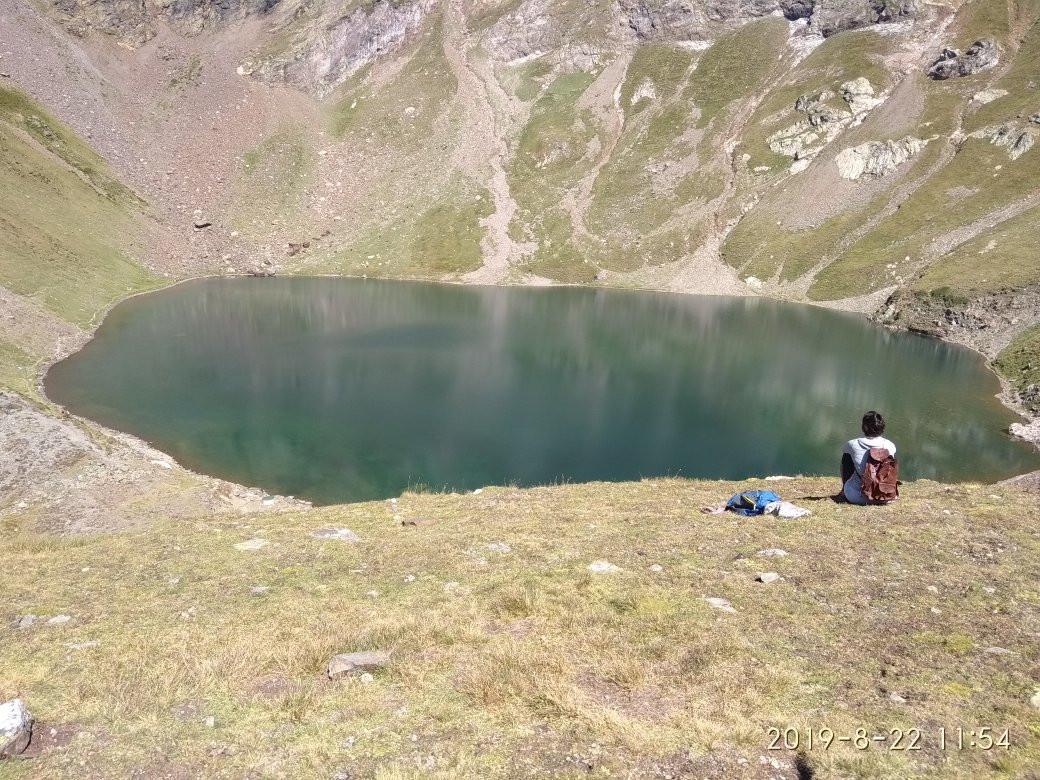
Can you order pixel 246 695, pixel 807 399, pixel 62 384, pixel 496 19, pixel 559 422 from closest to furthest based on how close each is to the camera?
pixel 246 695 < pixel 559 422 < pixel 62 384 < pixel 807 399 < pixel 496 19

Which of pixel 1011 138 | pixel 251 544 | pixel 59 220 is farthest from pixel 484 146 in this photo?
pixel 251 544

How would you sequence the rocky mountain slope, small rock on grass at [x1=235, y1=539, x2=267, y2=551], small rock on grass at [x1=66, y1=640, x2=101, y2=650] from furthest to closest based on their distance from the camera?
the rocky mountain slope → small rock on grass at [x1=235, y1=539, x2=267, y2=551] → small rock on grass at [x1=66, y1=640, x2=101, y2=650]

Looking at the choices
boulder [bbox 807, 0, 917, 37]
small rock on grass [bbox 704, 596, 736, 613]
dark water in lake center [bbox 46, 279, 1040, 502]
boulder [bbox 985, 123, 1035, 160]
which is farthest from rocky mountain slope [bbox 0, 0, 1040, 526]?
small rock on grass [bbox 704, 596, 736, 613]

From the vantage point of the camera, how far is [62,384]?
5125 cm

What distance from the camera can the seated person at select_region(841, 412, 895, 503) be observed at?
15047 mm

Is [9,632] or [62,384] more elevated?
[9,632]

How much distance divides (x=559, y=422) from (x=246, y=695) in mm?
38418

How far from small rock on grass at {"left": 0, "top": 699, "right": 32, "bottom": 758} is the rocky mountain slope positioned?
82409 millimetres

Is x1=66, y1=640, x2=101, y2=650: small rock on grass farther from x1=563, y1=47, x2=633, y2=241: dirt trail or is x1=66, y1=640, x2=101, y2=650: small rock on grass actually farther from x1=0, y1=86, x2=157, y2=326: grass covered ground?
x1=563, y1=47, x2=633, y2=241: dirt trail

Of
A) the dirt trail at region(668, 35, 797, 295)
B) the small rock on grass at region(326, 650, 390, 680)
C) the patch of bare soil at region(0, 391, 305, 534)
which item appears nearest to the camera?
the small rock on grass at region(326, 650, 390, 680)

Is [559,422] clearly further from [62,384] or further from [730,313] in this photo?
[730,313]

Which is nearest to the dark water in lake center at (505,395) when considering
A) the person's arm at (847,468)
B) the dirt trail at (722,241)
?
the person's arm at (847,468)

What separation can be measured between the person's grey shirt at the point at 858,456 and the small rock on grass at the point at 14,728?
16.3m

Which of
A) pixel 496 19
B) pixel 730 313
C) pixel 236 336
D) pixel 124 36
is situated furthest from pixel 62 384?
pixel 496 19
